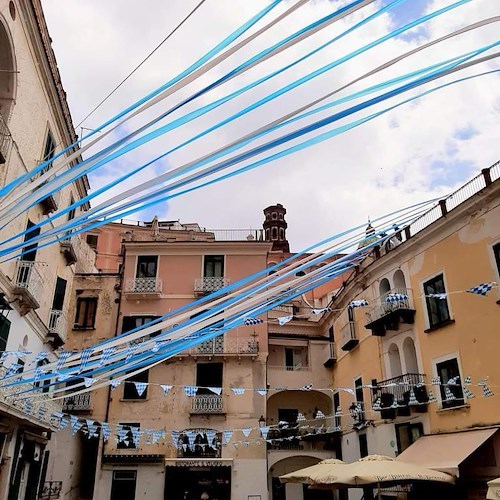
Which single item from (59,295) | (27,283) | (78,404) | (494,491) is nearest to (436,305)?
(494,491)

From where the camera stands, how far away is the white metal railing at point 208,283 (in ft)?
80.0

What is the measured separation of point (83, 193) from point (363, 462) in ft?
50.6

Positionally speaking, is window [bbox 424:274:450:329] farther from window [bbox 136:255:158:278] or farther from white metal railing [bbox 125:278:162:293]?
window [bbox 136:255:158:278]

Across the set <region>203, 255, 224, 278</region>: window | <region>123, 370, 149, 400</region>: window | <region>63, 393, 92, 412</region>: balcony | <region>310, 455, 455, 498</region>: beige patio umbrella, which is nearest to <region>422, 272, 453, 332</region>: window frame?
<region>310, 455, 455, 498</region>: beige patio umbrella

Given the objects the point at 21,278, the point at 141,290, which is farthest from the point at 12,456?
the point at 141,290

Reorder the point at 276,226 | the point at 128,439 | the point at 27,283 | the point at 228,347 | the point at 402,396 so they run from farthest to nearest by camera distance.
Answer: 1. the point at 276,226
2. the point at 228,347
3. the point at 128,439
4. the point at 402,396
5. the point at 27,283

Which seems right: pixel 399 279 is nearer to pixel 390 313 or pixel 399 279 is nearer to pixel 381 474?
pixel 390 313

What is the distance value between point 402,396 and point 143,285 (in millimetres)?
12816

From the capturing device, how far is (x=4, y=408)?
43.3 ft

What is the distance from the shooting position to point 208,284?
2450 cm

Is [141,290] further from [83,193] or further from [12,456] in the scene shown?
[12,456]

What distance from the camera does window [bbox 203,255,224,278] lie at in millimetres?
25059

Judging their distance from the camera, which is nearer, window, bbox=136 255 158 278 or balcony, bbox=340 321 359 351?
balcony, bbox=340 321 359 351

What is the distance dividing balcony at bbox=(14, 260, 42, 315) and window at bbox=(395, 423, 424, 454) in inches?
497
